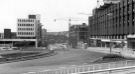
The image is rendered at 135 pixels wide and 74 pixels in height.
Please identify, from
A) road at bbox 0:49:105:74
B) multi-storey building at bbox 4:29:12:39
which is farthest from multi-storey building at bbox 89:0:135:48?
multi-storey building at bbox 4:29:12:39

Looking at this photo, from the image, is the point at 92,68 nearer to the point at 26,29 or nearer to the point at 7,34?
the point at 26,29

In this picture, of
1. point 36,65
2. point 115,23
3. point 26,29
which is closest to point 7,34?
point 26,29

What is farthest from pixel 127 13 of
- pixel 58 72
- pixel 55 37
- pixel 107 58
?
pixel 55 37

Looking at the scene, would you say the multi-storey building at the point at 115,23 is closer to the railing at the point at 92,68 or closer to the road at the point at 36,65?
the road at the point at 36,65

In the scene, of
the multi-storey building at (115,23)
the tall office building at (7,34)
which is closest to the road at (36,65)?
the multi-storey building at (115,23)

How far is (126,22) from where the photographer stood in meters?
75.6

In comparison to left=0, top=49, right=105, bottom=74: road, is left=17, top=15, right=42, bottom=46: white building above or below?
above

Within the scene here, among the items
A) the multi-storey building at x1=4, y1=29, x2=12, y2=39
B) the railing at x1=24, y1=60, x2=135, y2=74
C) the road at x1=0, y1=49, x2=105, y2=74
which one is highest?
the multi-storey building at x1=4, y1=29, x2=12, y2=39

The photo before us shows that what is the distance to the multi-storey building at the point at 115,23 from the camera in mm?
71338

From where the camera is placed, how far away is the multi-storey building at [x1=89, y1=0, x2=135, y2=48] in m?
71.3

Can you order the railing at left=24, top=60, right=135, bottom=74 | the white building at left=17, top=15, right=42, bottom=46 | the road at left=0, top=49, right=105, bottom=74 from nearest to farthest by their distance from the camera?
the railing at left=24, top=60, right=135, bottom=74, the road at left=0, top=49, right=105, bottom=74, the white building at left=17, top=15, right=42, bottom=46

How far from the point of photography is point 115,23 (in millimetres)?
87062

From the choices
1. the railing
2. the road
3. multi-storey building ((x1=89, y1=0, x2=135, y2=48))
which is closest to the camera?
the railing

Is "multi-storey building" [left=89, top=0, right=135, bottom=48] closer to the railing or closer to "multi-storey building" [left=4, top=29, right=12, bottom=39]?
the railing
